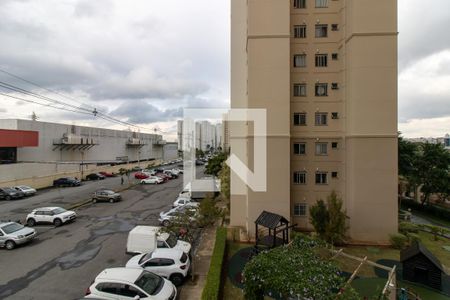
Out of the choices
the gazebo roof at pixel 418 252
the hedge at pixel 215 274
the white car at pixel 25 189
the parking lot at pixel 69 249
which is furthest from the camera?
the white car at pixel 25 189

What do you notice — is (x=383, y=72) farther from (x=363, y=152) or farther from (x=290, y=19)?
(x=290, y=19)

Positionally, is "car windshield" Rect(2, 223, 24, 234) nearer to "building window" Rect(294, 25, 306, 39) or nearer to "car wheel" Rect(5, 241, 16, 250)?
"car wheel" Rect(5, 241, 16, 250)

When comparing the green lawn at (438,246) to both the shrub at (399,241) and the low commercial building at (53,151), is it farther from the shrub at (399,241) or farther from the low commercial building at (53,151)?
the low commercial building at (53,151)

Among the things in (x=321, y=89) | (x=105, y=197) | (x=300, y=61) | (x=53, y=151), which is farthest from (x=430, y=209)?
(x=53, y=151)

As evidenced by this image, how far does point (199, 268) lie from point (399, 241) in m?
12.0

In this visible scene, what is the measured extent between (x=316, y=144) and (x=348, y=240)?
6.39 m

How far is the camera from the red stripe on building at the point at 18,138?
99.2ft

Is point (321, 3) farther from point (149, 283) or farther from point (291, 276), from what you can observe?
point (149, 283)

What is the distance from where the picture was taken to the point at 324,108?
18.4m

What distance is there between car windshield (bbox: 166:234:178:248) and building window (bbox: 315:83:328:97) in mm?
12993

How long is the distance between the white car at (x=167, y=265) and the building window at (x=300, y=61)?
14298 millimetres

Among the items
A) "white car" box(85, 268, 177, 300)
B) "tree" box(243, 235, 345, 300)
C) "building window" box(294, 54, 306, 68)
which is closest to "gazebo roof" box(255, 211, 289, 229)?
"tree" box(243, 235, 345, 300)

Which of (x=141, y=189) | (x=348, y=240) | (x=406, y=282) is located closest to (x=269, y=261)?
(x=406, y=282)

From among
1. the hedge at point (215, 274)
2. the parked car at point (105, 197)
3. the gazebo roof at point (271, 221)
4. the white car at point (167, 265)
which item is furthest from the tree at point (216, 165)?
the white car at point (167, 265)
